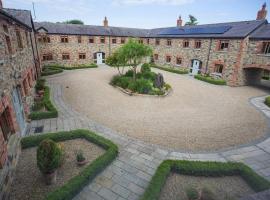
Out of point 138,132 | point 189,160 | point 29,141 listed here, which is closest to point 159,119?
point 138,132

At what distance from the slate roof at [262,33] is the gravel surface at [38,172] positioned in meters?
20.9

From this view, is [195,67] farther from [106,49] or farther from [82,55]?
[82,55]

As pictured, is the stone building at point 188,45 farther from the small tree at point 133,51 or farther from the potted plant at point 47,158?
the potted plant at point 47,158

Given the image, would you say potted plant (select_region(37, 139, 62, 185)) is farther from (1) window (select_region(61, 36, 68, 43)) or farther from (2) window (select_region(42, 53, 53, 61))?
(1) window (select_region(61, 36, 68, 43))

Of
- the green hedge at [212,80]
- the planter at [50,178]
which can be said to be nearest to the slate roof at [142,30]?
the green hedge at [212,80]

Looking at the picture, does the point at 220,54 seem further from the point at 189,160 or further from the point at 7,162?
the point at 7,162

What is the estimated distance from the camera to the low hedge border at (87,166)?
5668 millimetres

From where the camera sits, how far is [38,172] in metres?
6.93

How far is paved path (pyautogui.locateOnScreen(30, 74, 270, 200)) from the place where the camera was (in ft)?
20.6

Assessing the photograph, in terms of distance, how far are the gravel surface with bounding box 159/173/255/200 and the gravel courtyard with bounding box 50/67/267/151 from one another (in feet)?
7.07

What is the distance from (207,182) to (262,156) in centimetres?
376

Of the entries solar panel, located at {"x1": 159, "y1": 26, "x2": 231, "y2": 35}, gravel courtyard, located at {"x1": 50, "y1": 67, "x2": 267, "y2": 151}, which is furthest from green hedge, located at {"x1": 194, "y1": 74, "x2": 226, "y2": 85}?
solar panel, located at {"x1": 159, "y1": 26, "x2": 231, "y2": 35}

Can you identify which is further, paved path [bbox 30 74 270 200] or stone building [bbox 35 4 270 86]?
stone building [bbox 35 4 270 86]


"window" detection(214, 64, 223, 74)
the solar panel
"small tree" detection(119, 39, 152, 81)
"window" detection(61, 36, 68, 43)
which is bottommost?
"window" detection(214, 64, 223, 74)
